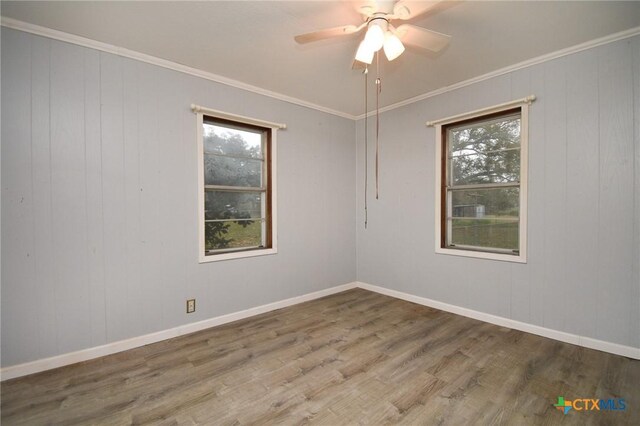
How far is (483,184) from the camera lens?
3084 millimetres

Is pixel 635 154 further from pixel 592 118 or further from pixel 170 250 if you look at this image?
pixel 170 250

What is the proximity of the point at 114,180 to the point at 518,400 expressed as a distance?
11.0 ft

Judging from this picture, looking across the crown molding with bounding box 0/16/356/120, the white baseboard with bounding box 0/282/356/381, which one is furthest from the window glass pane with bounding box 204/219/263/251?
the crown molding with bounding box 0/16/356/120

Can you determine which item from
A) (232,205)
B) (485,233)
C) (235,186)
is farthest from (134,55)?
(485,233)

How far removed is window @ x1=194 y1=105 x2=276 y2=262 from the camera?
2.99m

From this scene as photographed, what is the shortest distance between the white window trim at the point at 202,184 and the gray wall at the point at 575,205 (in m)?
1.94

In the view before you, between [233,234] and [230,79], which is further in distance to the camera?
[233,234]

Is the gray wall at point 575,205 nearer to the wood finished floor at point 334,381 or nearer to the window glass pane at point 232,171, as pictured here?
the wood finished floor at point 334,381

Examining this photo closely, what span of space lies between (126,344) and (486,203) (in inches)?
145

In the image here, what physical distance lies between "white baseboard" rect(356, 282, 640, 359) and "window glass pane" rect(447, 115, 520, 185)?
140 centimetres

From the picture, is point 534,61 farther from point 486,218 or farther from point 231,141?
point 231,141

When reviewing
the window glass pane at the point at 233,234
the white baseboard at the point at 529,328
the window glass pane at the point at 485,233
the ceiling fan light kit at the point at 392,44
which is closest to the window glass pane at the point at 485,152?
the window glass pane at the point at 485,233

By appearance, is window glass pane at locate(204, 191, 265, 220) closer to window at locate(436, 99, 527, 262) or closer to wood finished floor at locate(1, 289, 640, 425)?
wood finished floor at locate(1, 289, 640, 425)

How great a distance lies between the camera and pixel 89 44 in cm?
230
